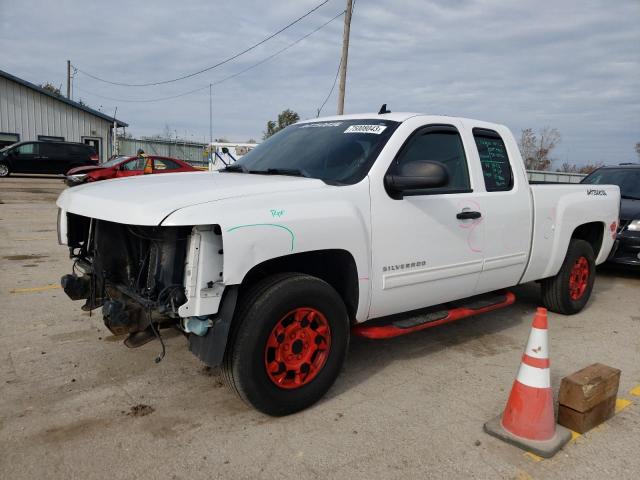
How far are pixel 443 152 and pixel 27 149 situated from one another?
23753 mm

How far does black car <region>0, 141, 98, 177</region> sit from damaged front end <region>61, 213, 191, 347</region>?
22520 mm

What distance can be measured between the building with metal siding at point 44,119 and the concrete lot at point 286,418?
26.3m

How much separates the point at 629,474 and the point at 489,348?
1884 millimetres

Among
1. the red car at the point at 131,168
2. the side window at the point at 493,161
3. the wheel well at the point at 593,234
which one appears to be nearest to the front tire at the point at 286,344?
the side window at the point at 493,161

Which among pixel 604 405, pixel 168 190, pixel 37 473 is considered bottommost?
pixel 37 473

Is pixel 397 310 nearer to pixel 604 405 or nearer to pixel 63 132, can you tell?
pixel 604 405

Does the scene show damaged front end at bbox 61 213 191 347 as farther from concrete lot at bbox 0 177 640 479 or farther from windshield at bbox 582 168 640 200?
windshield at bbox 582 168 640 200

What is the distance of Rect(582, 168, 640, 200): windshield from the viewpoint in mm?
8344

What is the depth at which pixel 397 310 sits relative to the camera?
3.76m

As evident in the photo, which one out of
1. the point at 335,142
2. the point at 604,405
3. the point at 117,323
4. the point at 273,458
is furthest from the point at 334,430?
the point at 335,142

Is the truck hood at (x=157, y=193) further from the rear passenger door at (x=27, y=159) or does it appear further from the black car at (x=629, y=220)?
the rear passenger door at (x=27, y=159)

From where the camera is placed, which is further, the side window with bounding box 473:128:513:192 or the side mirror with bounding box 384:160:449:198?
the side window with bounding box 473:128:513:192

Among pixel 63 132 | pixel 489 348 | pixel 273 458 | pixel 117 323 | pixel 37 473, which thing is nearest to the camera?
pixel 37 473

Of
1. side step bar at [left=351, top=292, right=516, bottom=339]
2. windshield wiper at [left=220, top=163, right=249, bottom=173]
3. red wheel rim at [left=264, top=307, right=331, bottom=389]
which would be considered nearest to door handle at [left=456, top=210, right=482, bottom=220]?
side step bar at [left=351, top=292, right=516, bottom=339]
